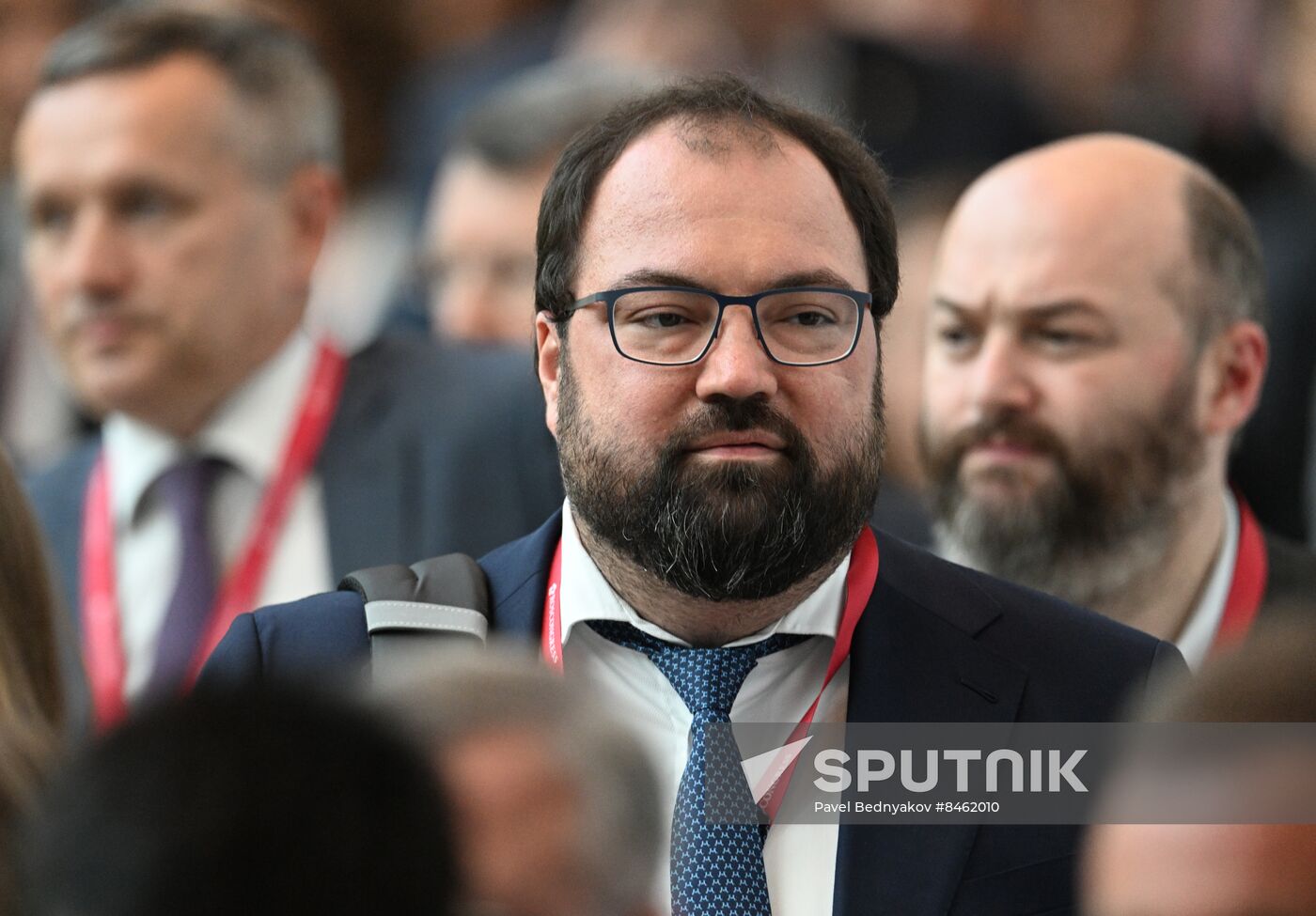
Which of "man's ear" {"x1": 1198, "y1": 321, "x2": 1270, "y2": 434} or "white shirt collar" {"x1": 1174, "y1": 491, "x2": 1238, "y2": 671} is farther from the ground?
"man's ear" {"x1": 1198, "y1": 321, "x2": 1270, "y2": 434}

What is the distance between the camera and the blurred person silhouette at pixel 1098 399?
420 centimetres

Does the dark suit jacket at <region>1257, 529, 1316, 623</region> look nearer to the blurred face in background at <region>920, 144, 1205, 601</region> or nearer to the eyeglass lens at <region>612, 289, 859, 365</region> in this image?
the blurred face in background at <region>920, 144, 1205, 601</region>

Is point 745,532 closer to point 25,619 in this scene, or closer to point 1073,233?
point 25,619

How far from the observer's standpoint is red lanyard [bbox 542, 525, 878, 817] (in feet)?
9.85

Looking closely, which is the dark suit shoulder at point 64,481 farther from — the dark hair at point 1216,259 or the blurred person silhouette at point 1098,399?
the dark hair at point 1216,259

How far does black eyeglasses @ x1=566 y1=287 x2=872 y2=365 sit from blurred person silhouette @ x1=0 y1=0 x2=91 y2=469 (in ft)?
11.8

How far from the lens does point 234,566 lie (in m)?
4.71

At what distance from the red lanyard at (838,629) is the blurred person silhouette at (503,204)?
2.48 metres

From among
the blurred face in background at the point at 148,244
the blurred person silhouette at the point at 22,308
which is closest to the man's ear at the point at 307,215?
the blurred face in background at the point at 148,244

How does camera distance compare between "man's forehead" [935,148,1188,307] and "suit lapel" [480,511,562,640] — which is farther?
"man's forehead" [935,148,1188,307]

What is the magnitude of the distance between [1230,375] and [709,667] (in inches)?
70.0

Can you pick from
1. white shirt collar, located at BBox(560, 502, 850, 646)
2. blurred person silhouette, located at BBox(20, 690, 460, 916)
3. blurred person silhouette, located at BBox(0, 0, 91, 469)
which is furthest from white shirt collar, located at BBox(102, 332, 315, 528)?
blurred person silhouette, located at BBox(20, 690, 460, 916)

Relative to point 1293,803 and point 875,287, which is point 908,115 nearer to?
point 875,287

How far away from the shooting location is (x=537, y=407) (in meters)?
4.67
